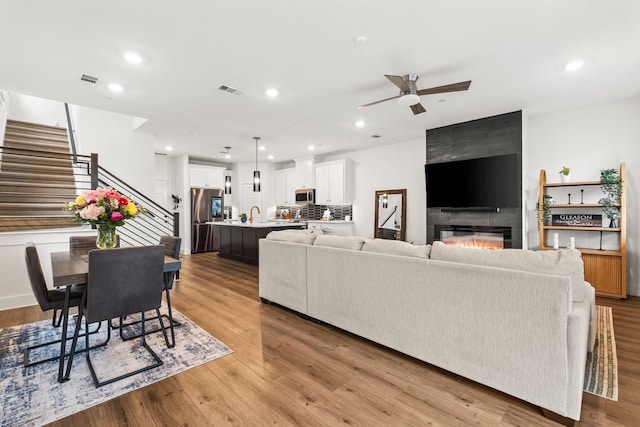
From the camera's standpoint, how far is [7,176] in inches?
200

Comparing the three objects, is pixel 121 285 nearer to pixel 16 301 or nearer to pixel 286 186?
pixel 16 301

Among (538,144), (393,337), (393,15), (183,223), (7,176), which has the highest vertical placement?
(393,15)

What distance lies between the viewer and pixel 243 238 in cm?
682

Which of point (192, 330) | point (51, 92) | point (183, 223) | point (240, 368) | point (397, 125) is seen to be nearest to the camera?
point (240, 368)

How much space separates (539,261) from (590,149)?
397cm

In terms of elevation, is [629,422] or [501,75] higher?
[501,75]

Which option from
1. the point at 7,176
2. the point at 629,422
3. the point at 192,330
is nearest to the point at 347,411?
the point at 629,422

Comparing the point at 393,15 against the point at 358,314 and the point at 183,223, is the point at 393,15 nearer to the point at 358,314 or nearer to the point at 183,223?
the point at 358,314

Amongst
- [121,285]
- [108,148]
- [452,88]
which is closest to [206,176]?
[108,148]

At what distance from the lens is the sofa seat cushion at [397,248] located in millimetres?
2359

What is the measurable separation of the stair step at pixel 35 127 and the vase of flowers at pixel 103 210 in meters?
5.75

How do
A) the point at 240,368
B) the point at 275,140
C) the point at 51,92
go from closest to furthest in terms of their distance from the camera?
1. the point at 240,368
2. the point at 51,92
3. the point at 275,140

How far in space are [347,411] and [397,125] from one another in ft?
15.6

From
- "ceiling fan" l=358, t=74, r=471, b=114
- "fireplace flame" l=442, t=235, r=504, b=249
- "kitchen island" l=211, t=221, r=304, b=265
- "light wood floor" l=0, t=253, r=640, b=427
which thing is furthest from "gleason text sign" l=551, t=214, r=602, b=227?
"kitchen island" l=211, t=221, r=304, b=265
